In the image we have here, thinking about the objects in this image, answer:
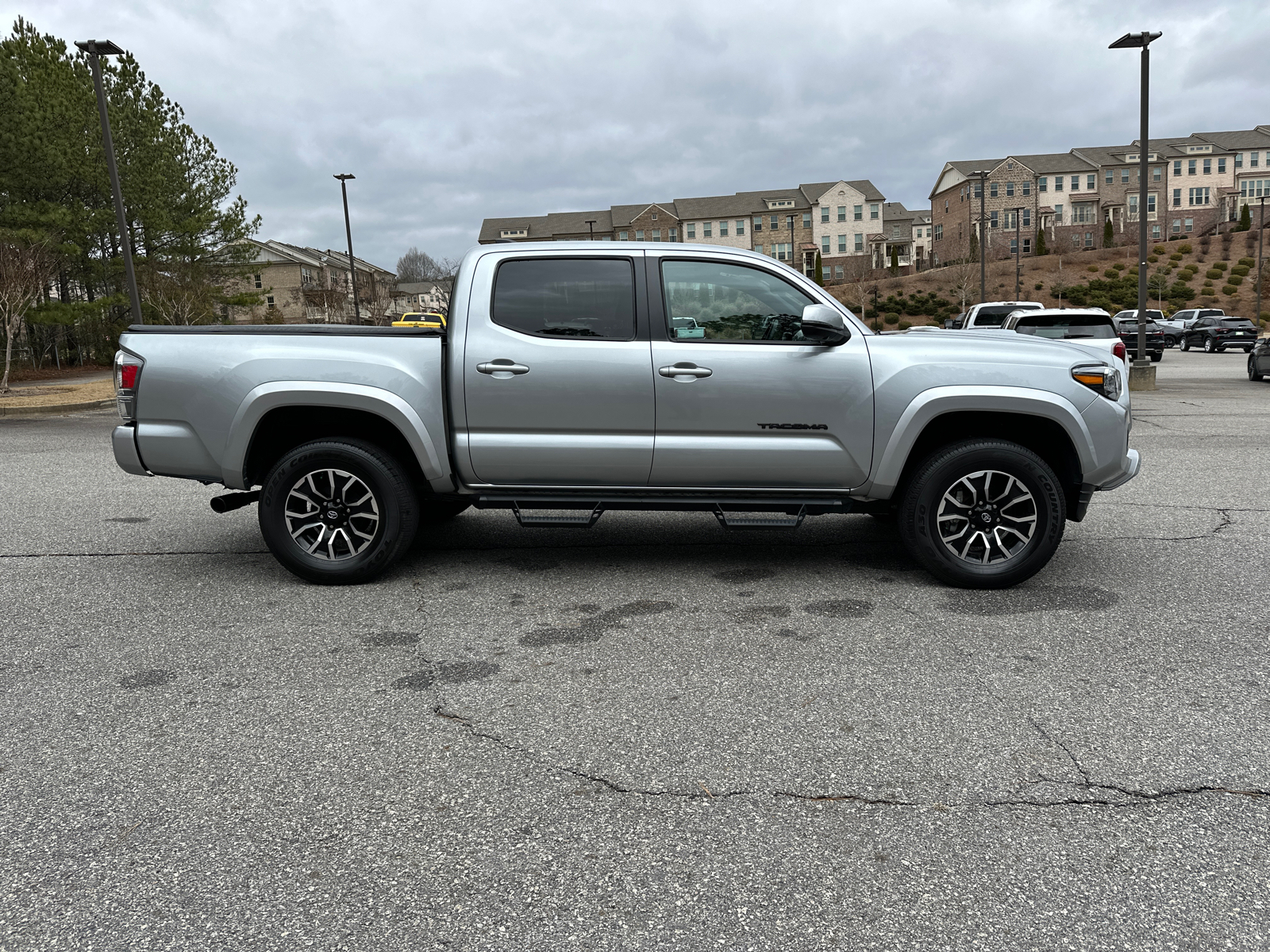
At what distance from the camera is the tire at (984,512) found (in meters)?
5.12

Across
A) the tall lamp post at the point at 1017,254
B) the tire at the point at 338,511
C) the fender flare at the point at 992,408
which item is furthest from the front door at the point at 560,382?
the tall lamp post at the point at 1017,254

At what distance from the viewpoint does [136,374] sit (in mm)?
5297

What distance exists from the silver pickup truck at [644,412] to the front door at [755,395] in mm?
11

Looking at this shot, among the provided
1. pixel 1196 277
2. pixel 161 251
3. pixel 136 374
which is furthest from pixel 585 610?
pixel 1196 277

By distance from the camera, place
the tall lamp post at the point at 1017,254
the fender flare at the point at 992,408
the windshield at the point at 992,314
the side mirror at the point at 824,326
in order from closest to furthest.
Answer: the side mirror at the point at 824,326 → the fender flare at the point at 992,408 → the windshield at the point at 992,314 → the tall lamp post at the point at 1017,254

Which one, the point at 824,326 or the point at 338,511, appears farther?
the point at 338,511

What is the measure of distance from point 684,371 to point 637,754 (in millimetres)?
2442

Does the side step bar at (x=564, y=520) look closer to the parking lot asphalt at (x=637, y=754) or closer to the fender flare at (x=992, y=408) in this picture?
the parking lot asphalt at (x=637, y=754)

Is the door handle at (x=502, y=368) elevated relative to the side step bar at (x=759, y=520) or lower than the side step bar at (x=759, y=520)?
elevated

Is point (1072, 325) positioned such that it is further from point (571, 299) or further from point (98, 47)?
point (98, 47)

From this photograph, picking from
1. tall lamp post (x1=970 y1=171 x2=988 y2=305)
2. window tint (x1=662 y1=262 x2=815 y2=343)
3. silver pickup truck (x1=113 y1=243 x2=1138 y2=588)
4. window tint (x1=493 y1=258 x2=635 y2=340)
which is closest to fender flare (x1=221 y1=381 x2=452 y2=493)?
silver pickup truck (x1=113 y1=243 x2=1138 y2=588)

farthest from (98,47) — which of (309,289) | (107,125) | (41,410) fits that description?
(309,289)

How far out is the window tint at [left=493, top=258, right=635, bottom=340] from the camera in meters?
5.32

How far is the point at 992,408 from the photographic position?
5078 mm
